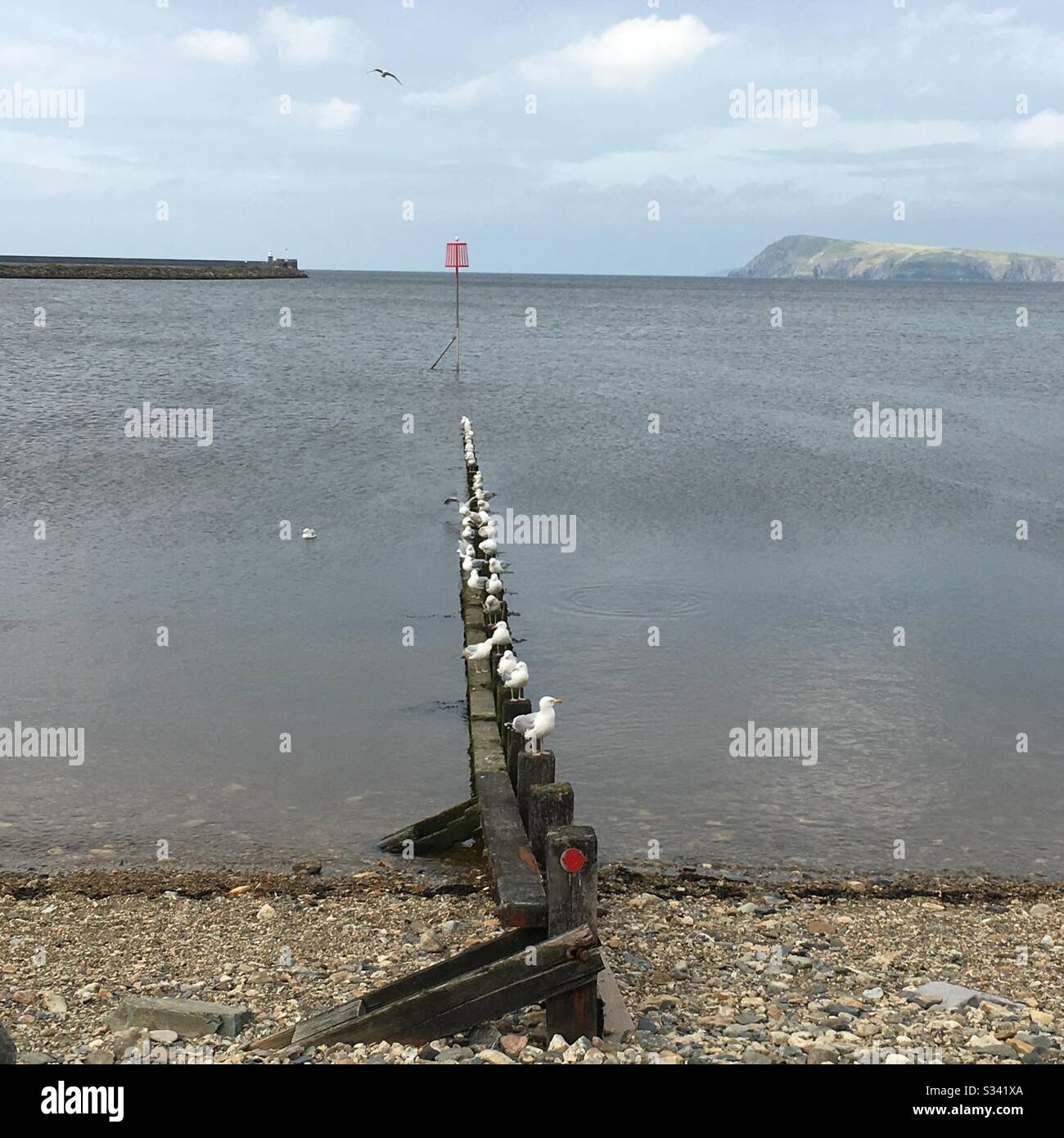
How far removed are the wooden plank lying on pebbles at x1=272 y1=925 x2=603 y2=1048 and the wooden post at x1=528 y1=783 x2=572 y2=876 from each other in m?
1.12

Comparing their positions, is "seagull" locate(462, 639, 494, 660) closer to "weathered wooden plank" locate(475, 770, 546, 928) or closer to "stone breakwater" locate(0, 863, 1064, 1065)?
"weathered wooden plank" locate(475, 770, 546, 928)

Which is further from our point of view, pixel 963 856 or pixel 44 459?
pixel 44 459

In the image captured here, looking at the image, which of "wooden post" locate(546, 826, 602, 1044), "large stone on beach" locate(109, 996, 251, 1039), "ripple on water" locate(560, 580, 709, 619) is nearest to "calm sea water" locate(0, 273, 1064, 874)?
"ripple on water" locate(560, 580, 709, 619)

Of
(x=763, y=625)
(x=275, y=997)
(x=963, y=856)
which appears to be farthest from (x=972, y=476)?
(x=275, y=997)

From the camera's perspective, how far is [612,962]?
353 inches

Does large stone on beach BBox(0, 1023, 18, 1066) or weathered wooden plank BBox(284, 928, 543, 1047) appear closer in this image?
large stone on beach BBox(0, 1023, 18, 1066)

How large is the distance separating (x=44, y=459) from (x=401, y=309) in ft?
292

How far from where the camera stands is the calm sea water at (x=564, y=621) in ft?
42.4

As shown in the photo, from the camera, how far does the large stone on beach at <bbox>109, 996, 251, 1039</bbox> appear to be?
7461 mm

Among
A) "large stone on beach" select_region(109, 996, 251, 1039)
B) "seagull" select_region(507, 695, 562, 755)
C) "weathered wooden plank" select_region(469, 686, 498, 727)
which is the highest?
"seagull" select_region(507, 695, 562, 755)

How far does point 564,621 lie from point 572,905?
11678 mm

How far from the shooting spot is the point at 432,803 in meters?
13.0

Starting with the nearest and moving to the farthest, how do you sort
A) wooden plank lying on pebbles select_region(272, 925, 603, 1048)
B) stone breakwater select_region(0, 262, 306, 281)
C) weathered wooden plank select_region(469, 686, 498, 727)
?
wooden plank lying on pebbles select_region(272, 925, 603, 1048) → weathered wooden plank select_region(469, 686, 498, 727) → stone breakwater select_region(0, 262, 306, 281)
